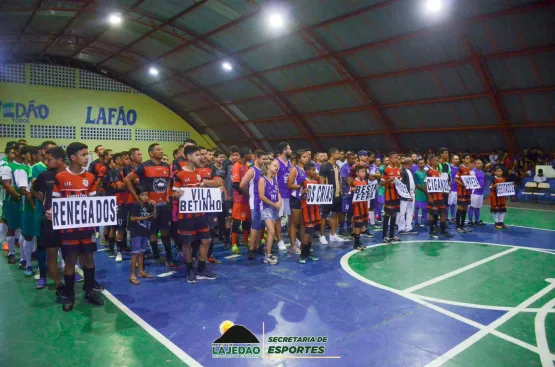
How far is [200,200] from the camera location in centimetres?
605

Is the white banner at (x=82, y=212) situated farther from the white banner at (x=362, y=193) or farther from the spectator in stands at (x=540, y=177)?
the spectator in stands at (x=540, y=177)

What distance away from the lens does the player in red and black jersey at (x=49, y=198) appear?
4980 millimetres

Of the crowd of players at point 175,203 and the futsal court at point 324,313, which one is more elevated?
the crowd of players at point 175,203

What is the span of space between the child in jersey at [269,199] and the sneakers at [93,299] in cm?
314

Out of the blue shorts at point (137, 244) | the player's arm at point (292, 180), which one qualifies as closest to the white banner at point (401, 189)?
the player's arm at point (292, 180)

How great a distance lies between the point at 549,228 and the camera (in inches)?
436

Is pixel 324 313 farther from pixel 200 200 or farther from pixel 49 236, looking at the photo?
pixel 49 236

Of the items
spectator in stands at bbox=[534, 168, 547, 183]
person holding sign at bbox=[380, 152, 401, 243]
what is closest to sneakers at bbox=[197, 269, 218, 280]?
person holding sign at bbox=[380, 152, 401, 243]

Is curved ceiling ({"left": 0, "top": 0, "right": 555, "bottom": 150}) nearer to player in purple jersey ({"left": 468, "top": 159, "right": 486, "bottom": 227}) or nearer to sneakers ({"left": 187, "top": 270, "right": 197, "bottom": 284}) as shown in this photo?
player in purple jersey ({"left": 468, "top": 159, "right": 486, "bottom": 227})

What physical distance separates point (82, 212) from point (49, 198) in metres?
0.50

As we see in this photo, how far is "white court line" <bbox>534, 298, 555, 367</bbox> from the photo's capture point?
3.78m

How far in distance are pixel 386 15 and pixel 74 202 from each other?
15.2 meters

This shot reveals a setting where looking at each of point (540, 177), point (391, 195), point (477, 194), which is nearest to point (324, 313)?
point (391, 195)

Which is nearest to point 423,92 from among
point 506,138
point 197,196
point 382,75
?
point 382,75
